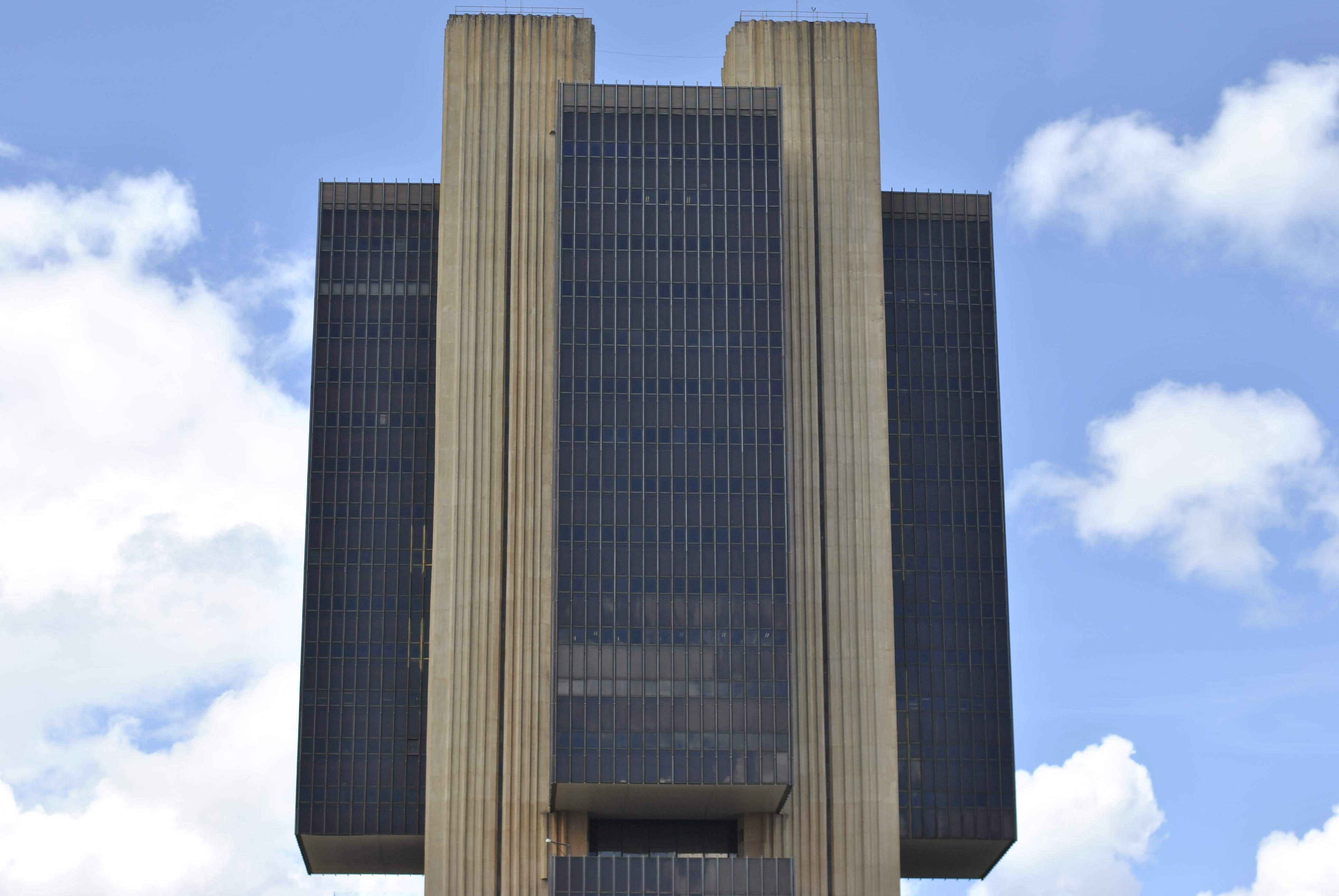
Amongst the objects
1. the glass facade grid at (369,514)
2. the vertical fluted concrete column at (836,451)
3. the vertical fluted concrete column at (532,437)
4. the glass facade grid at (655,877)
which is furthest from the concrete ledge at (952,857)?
the glass facade grid at (369,514)

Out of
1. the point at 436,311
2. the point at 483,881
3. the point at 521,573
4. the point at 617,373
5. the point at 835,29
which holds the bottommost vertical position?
the point at 483,881

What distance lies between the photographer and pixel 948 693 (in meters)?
157

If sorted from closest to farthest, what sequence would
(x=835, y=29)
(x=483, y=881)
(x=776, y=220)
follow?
(x=483, y=881) < (x=776, y=220) < (x=835, y=29)

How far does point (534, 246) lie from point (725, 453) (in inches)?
971

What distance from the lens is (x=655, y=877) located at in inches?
5310

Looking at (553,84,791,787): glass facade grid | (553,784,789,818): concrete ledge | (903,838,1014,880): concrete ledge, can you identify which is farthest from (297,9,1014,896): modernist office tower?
(903,838,1014,880): concrete ledge

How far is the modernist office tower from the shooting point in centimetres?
14050

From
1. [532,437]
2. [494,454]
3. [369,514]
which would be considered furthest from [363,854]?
[532,437]

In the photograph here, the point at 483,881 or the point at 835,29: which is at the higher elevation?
the point at 835,29

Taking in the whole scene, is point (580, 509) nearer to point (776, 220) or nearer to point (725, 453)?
point (725, 453)

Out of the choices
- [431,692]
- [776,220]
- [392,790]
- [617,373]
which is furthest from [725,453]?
[392,790]

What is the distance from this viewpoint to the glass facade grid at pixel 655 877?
134500 mm

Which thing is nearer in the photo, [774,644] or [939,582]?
[774,644]

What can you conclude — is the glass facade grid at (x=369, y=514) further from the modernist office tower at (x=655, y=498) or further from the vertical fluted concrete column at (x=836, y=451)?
the vertical fluted concrete column at (x=836, y=451)
